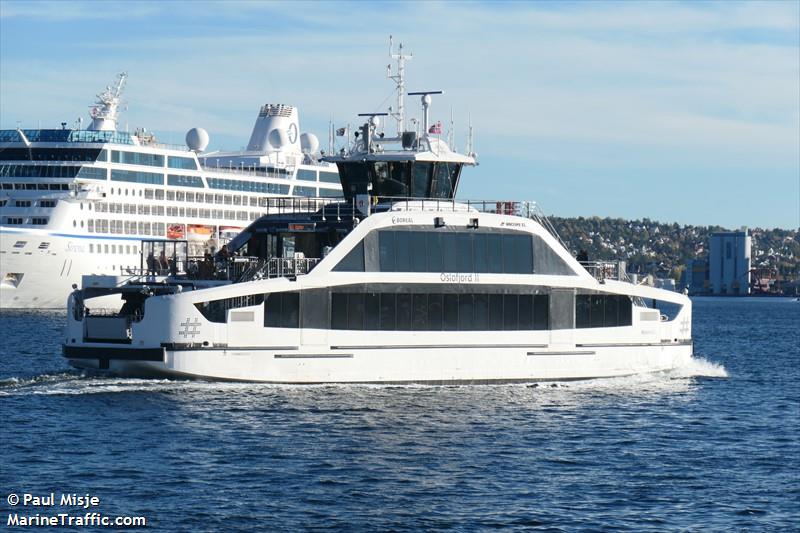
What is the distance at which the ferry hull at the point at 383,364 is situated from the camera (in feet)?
107

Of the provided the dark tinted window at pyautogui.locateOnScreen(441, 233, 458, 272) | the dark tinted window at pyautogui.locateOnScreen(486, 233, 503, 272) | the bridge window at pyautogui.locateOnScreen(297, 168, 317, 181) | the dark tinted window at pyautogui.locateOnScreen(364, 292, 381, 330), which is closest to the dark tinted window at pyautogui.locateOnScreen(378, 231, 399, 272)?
the dark tinted window at pyautogui.locateOnScreen(364, 292, 381, 330)

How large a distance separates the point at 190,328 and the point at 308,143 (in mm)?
88943

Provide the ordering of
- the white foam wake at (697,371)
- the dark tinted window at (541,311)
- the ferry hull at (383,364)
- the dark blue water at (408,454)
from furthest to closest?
1. the white foam wake at (697,371)
2. the dark tinted window at (541,311)
3. the ferry hull at (383,364)
4. the dark blue water at (408,454)

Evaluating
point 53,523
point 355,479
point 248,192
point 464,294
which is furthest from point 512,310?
point 248,192

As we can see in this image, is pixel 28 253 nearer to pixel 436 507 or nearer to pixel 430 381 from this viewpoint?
pixel 430 381

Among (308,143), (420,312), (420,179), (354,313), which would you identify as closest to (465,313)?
(420,312)

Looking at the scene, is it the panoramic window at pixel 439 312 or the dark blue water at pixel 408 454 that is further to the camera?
the panoramic window at pixel 439 312

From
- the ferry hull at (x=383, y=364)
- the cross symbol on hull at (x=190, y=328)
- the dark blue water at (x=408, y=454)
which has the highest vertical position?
the cross symbol on hull at (x=190, y=328)

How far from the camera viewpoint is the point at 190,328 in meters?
32.2

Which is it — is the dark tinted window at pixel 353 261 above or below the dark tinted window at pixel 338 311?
above

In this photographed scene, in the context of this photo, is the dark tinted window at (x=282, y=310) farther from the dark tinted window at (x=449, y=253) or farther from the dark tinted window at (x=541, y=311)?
the dark tinted window at (x=541, y=311)

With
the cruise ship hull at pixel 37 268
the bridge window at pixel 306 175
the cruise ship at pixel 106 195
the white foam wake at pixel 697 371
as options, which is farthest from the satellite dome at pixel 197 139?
the white foam wake at pixel 697 371

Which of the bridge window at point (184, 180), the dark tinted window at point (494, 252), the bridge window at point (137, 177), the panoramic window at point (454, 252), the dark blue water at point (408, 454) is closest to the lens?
the dark blue water at point (408, 454)

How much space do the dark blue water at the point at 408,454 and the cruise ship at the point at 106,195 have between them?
49.3 m
